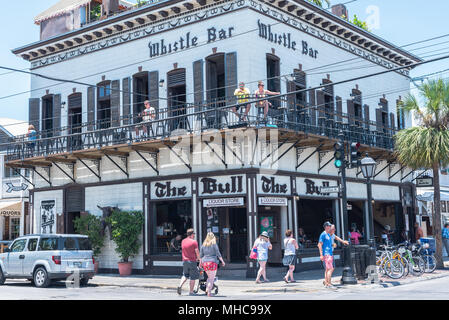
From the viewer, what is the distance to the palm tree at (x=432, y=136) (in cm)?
2142

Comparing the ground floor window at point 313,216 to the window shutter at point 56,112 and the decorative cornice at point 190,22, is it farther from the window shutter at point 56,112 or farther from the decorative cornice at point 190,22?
the window shutter at point 56,112

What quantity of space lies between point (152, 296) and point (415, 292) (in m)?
6.96

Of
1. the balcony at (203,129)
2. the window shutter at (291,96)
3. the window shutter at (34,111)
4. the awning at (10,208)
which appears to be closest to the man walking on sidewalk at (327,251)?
the balcony at (203,129)

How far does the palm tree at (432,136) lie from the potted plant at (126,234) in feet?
36.7

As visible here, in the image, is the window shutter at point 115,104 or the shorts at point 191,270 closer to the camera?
the shorts at point 191,270

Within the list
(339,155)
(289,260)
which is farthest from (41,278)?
(339,155)

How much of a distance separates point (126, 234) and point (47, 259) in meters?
4.56

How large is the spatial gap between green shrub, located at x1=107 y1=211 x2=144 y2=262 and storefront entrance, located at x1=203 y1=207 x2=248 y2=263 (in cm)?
315

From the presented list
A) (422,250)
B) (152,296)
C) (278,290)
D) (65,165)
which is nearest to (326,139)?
(422,250)

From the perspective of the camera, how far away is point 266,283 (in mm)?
17938

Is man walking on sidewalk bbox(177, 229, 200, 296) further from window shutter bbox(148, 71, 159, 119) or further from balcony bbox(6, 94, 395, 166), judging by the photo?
window shutter bbox(148, 71, 159, 119)

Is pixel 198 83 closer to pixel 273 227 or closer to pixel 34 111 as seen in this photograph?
pixel 273 227

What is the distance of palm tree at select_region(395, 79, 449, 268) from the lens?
70.3 ft

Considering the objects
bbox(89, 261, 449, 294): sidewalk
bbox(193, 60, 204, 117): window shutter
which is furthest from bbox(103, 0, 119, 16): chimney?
bbox(89, 261, 449, 294): sidewalk
